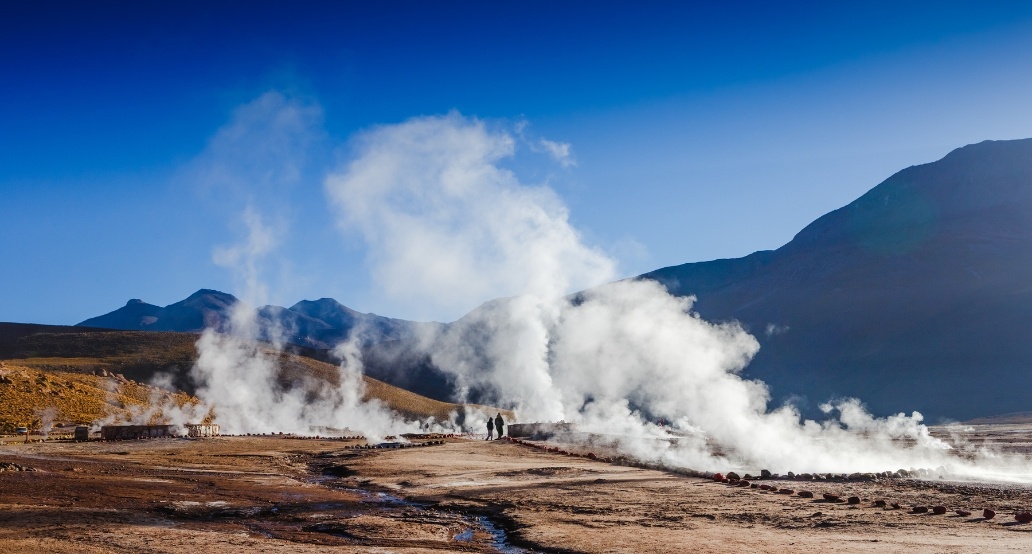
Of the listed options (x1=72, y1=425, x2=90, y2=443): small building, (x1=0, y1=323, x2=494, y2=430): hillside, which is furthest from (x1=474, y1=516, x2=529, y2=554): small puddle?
(x1=0, y1=323, x2=494, y2=430): hillside

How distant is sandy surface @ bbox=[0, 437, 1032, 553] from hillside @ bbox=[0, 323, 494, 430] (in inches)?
1565

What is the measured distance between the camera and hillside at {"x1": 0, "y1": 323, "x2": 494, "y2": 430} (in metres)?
66.5

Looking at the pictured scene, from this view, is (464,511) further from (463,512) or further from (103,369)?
(103,369)

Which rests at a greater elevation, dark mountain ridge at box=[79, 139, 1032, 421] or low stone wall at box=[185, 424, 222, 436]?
dark mountain ridge at box=[79, 139, 1032, 421]

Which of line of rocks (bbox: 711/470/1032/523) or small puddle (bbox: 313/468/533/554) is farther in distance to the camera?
line of rocks (bbox: 711/470/1032/523)

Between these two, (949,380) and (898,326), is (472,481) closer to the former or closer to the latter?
(949,380)

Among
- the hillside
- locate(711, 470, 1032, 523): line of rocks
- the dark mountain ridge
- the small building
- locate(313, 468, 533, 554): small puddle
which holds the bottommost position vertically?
the small building

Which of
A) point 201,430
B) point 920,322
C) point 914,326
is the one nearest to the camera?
point 201,430

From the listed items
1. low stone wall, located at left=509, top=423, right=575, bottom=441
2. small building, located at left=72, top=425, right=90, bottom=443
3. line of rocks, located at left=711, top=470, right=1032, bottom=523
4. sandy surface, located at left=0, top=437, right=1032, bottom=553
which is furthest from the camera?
low stone wall, located at left=509, top=423, right=575, bottom=441

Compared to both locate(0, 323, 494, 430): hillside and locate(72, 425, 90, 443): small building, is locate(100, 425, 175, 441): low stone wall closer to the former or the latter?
locate(72, 425, 90, 443): small building

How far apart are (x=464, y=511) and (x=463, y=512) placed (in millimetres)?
158

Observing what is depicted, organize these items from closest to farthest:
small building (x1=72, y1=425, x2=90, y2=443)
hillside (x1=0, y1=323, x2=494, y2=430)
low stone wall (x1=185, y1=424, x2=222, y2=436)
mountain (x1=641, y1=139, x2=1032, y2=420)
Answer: small building (x1=72, y1=425, x2=90, y2=443), low stone wall (x1=185, y1=424, x2=222, y2=436), hillside (x1=0, y1=323, x2=494, y2=430), mountain (x1=641, y1=139, x2=1032, y2=420)

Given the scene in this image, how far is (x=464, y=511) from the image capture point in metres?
20.0

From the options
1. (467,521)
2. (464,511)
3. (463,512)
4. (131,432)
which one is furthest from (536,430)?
(467,521)
